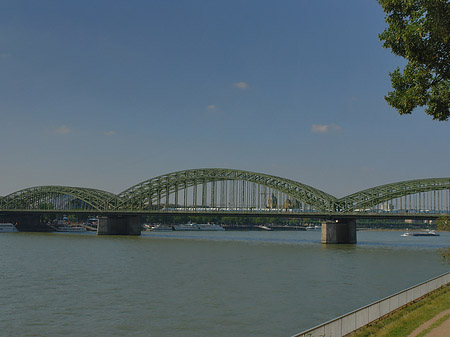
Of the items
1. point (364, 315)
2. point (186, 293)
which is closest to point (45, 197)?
point (186, 293)

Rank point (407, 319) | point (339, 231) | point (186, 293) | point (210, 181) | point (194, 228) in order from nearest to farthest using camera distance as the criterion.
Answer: point (407, 319), point (186, 293), point (339, 231), point (210, 181), point (194, 228)

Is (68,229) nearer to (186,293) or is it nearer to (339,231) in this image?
(339,231)

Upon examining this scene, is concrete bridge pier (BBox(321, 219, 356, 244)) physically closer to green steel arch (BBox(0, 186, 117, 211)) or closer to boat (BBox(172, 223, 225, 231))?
green steel arch (BBox(0, 186, 117, 211))

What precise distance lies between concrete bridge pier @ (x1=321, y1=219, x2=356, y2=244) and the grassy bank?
6585 cm

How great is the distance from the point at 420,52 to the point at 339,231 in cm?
7627

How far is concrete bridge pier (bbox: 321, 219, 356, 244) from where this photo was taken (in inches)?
3440

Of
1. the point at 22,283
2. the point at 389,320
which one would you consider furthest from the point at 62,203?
the point at 389,320

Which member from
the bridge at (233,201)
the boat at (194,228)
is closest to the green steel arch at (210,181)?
the bridge at (233,201)

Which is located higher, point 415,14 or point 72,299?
point 415,14

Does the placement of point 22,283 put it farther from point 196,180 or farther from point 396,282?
point 196,180

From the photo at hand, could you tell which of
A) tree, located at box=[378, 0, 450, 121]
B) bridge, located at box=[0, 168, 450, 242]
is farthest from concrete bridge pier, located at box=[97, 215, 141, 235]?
tree, located at box=[378, 0, 450, 121]

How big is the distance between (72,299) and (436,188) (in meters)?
76.2

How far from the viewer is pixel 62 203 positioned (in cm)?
13450

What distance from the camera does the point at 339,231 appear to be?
8869cm
